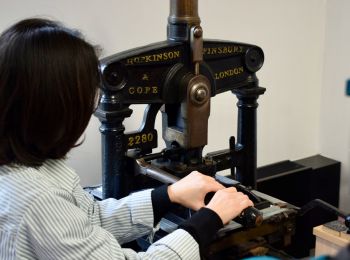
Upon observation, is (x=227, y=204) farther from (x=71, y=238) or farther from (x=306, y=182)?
(x=306, y=182)

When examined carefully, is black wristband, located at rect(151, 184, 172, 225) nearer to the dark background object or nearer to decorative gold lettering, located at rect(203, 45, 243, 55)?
decorative gold lettering, located at rect(203, 45, 243, 55)

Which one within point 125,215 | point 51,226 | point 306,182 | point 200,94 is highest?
point 200,94

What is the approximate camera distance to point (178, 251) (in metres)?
0.95

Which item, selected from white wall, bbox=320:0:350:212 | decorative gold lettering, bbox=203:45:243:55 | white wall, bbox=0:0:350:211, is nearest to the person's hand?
decorative gold lettering, bbox=203:45:243:55

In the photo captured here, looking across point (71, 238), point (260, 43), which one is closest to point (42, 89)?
point (71, 238)

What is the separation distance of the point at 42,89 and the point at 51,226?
23 centimetres

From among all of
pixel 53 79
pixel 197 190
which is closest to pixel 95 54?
pixel 53 79

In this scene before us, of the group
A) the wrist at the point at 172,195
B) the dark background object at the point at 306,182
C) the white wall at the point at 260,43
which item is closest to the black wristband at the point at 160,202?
the wrist at the point at 172,195

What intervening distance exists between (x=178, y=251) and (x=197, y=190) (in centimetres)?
16

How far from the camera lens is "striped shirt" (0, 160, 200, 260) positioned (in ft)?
2.80

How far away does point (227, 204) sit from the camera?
1004 millimetres

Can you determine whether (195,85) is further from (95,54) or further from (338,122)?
(338,122)

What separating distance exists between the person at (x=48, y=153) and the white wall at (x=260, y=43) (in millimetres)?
764

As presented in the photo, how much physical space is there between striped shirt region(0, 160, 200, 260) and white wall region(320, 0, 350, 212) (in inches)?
61.3
